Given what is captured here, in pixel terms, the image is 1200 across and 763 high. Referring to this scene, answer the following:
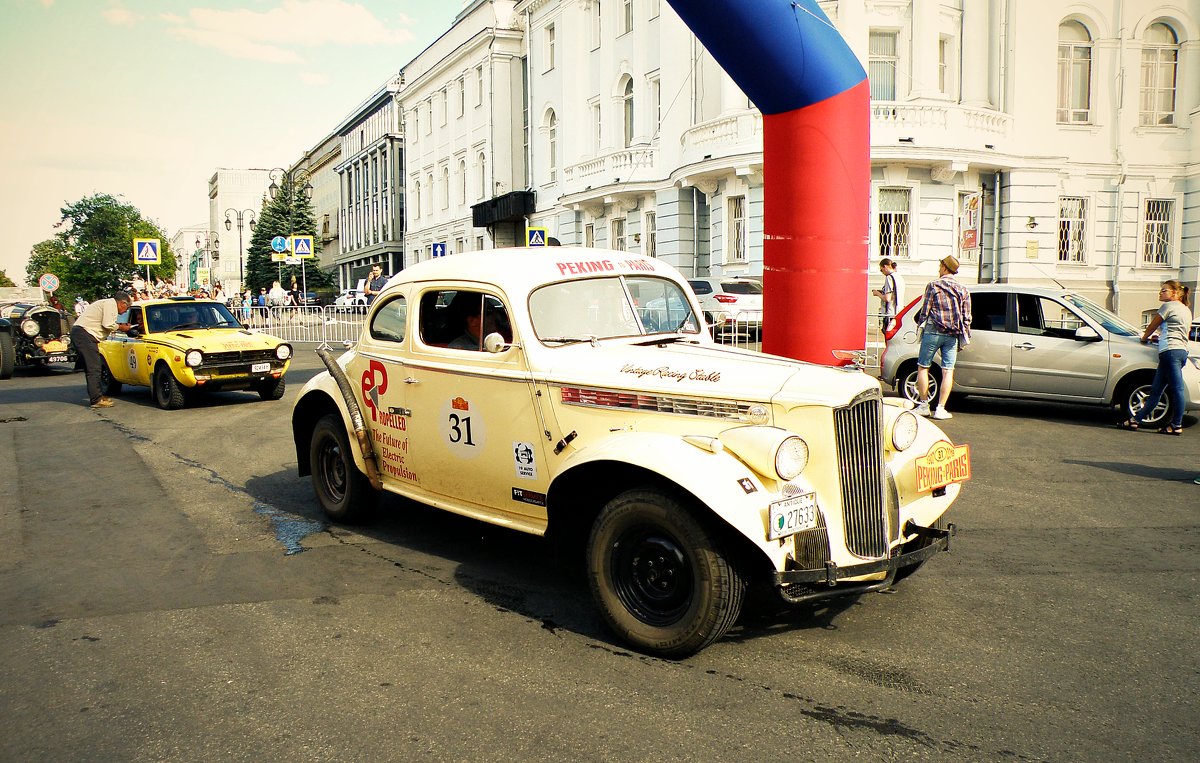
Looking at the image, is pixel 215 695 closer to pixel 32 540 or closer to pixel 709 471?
pixel 709 471

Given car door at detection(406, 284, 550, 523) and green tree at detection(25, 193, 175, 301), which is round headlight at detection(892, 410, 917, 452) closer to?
car door at detection(406, 284, 550, 523)

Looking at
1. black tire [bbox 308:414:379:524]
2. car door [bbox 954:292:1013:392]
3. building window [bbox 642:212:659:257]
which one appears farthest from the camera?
building window [bbox 642:212:659:257]

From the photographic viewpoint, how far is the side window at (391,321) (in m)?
6.24

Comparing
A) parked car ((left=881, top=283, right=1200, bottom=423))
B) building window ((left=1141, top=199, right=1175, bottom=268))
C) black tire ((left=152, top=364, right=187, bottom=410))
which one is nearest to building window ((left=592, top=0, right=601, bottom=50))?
building window ((left=1141, top=199, right=1175, bottom=268))

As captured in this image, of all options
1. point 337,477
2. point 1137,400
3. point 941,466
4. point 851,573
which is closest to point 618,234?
point 1137,400

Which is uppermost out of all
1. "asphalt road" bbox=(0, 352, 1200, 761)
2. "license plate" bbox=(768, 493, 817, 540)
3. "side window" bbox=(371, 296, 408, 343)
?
"side window" bbox=(371, 296, 408, 343)

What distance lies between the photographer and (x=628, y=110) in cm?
3381

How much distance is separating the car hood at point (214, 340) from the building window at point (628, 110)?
21.8 m

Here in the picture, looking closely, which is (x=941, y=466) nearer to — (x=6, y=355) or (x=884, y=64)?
(x=6, y=355)

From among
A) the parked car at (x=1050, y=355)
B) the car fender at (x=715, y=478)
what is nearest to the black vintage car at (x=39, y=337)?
the parked car at (x=1050, y=355)

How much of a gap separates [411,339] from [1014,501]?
17.0 ft

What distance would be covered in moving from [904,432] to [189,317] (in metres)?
12.9

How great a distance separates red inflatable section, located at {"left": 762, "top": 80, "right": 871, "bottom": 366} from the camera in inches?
312

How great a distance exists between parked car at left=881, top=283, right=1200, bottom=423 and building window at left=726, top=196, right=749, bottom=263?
15.1 m
